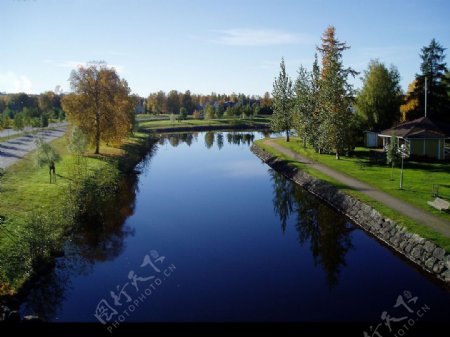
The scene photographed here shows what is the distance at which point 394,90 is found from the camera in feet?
195

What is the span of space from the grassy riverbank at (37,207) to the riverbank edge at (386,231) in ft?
60.7

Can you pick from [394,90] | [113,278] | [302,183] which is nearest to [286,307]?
[113,278]

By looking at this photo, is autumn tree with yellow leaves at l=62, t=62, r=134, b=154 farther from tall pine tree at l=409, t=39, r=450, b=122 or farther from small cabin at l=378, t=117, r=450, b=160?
tall pine tree at l=409, t=39, r=450, b=122

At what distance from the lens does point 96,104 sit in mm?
47688

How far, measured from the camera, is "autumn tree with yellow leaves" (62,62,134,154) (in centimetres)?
4625

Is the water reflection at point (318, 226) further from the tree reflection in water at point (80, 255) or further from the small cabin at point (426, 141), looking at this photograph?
the small cabin at point (426, 141)

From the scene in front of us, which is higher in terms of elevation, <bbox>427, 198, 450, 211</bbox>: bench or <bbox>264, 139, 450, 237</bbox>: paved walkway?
<bbox>427, 198, 450, 211</bbox>: bench

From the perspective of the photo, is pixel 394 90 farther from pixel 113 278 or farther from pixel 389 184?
pixel 113 278

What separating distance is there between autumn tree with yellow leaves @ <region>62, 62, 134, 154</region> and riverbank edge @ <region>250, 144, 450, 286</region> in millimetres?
23730

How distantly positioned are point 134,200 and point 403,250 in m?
21.9

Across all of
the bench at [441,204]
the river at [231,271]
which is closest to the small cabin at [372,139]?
the river at [231,271]

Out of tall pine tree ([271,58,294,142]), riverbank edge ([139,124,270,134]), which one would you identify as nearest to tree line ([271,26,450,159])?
tall pine tree ([271,58,294,142])

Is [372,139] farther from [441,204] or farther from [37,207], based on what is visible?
[37,207]

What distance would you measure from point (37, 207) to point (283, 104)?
51.3 m
